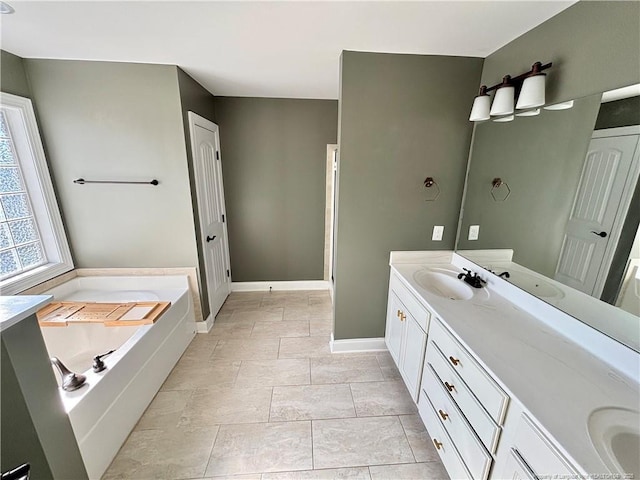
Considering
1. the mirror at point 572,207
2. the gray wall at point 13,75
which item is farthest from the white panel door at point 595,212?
the gray wall at point 13,75

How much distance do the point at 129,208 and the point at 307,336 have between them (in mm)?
2053

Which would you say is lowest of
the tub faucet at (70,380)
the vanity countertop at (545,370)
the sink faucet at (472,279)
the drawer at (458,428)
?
the drawer at (458,428)

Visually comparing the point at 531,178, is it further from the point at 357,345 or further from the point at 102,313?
the point at 102,313

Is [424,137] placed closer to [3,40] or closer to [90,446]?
[90,446]

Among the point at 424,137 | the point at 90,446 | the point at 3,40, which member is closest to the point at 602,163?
the point at 424,137

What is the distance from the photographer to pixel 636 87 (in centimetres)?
104

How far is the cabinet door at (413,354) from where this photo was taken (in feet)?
5.30

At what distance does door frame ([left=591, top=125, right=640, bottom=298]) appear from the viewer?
1023 millimetres

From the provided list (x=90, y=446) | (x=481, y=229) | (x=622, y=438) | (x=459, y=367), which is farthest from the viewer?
(x=481, y=229)

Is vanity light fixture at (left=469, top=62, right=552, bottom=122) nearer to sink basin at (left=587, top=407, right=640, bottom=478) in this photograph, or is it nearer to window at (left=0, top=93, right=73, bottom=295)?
sink basin at (left=587, top=407, right=640, bottom=478)

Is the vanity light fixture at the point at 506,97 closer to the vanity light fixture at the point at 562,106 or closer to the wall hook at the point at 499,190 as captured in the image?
the vanity light fixture at the point at 562,106

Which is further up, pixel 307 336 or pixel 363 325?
pixel 363 325

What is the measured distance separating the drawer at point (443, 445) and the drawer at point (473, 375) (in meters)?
0.38

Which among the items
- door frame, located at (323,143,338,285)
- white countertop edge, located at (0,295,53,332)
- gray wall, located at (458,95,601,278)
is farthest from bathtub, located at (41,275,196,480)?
gray wall, located at (458,95,601,278)
